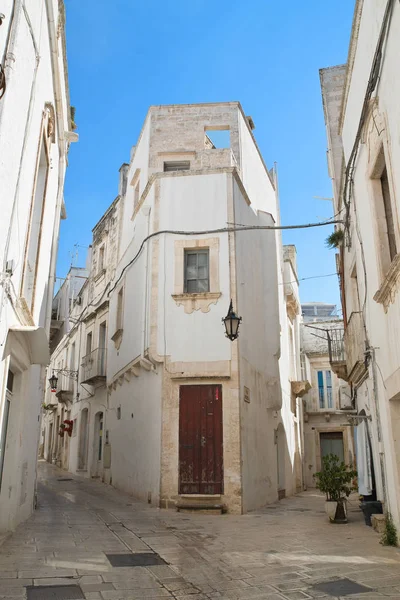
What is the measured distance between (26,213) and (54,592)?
14.6ft

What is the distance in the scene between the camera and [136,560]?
6.03 metres

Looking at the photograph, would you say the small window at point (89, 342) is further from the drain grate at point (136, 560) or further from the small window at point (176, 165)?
the drain grate at point (136, 560)

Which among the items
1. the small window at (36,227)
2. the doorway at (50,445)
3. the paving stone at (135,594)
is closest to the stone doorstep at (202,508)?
the small window at (36,227)

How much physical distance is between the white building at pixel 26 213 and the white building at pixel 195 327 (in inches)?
128

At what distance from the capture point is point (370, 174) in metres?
8.01

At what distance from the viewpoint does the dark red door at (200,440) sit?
11250mm

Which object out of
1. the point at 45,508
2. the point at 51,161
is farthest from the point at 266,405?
the point at 51,161

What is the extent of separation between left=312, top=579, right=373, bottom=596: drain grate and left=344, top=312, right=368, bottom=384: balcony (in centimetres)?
461

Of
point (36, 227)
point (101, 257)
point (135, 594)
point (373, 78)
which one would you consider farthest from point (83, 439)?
point (373, 78)

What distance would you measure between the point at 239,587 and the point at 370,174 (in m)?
6.09

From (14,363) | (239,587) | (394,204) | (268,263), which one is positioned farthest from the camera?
(268,263)

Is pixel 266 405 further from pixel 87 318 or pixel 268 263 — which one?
pixel 87 318

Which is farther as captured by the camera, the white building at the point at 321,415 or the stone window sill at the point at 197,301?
the white building at the point at 321,415

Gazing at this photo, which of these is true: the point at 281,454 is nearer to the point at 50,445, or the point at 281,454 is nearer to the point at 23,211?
the point at 23,211
